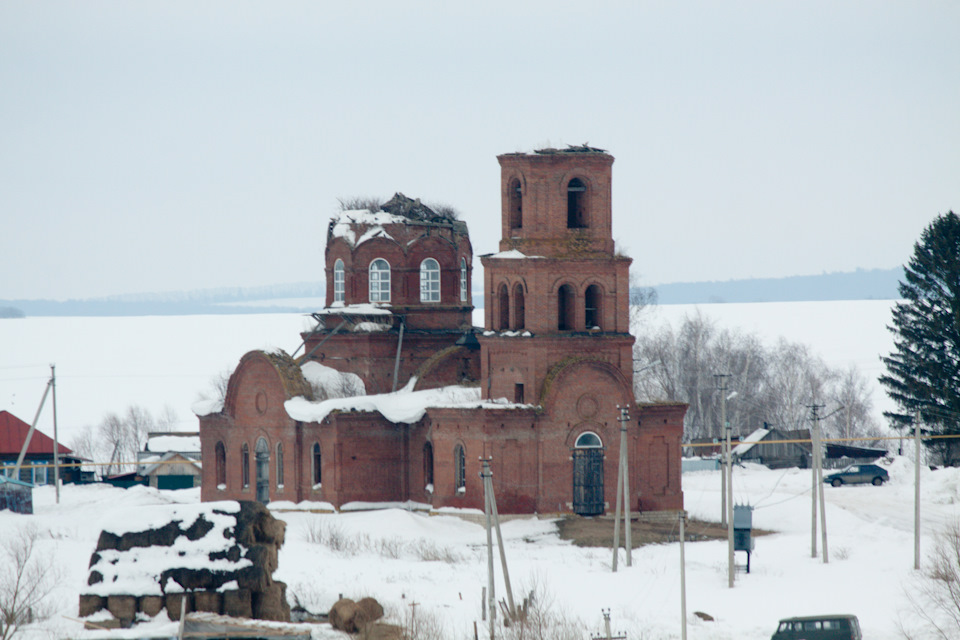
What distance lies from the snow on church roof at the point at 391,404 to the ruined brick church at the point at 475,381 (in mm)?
57

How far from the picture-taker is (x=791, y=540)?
39469 millimetres

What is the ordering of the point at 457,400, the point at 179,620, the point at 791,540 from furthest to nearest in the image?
the point at 457,400 → the point at 791,540 → the point at 179,620

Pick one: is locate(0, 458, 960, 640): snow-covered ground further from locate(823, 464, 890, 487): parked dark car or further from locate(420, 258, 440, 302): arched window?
locate(420, 258, 440, 302): arched window

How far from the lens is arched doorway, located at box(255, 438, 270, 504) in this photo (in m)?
45.7

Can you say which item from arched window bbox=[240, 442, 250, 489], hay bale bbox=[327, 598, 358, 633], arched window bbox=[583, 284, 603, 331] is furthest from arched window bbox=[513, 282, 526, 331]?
hay bale bbox=[327, 598, 358, 633]

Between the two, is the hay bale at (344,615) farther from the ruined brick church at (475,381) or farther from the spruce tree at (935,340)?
the spruce tree at (935,340)

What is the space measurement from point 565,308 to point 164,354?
102 m

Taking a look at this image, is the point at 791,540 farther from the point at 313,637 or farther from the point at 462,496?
the point at 313,637

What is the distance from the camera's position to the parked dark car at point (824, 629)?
26.6 metres

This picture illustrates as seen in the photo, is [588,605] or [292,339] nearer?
[588,605]

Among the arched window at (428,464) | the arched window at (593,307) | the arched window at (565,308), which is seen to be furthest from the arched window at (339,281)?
the arched window at (593,307)

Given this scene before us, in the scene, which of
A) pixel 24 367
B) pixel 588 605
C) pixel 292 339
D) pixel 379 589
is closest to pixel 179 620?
pixel 379 589

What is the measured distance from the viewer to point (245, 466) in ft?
152

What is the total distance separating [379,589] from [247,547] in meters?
4.16
